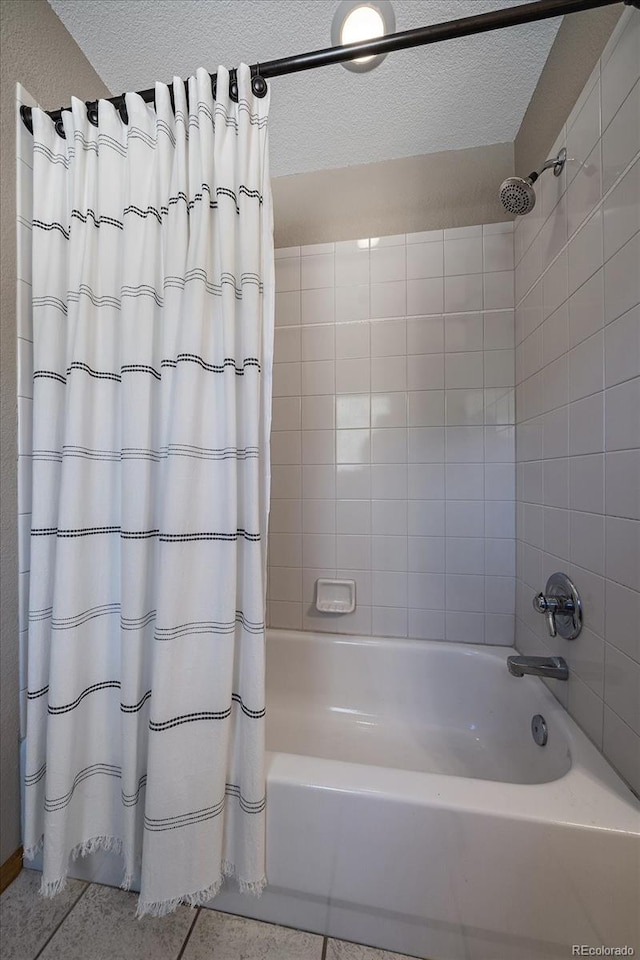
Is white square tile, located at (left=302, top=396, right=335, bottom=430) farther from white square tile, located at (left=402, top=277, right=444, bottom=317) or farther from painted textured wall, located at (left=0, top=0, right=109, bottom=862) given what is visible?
painted textured wall, located at (left=0, top=0, right=109, bottom=862)

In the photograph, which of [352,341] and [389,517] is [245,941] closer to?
[389,517]

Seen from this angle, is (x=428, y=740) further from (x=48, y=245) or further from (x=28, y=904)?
(x=48, y=245)

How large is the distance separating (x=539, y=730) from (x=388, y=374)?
4.38ft

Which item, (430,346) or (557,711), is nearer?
(557,711)

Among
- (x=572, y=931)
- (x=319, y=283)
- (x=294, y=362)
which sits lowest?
(x=572, y=931)

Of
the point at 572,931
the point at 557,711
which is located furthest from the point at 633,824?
the point at 557,711

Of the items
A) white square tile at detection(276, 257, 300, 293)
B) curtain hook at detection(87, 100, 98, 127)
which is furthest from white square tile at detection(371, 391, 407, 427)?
curtain hook at detection(87, 100, 98, 127)

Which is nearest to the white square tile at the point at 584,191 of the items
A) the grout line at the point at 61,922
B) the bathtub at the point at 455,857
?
the bathtub at the point at 455,857

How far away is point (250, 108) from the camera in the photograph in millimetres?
921

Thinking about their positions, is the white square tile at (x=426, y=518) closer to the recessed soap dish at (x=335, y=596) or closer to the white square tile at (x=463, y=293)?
the recessed soap dish at (x=335, y=596)

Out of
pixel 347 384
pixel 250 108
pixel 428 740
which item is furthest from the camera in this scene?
pixel 347 384

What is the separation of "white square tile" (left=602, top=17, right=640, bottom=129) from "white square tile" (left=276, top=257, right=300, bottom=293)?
1.13 meters

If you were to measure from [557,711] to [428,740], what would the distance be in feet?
1.86

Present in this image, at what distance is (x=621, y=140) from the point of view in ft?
2.74
